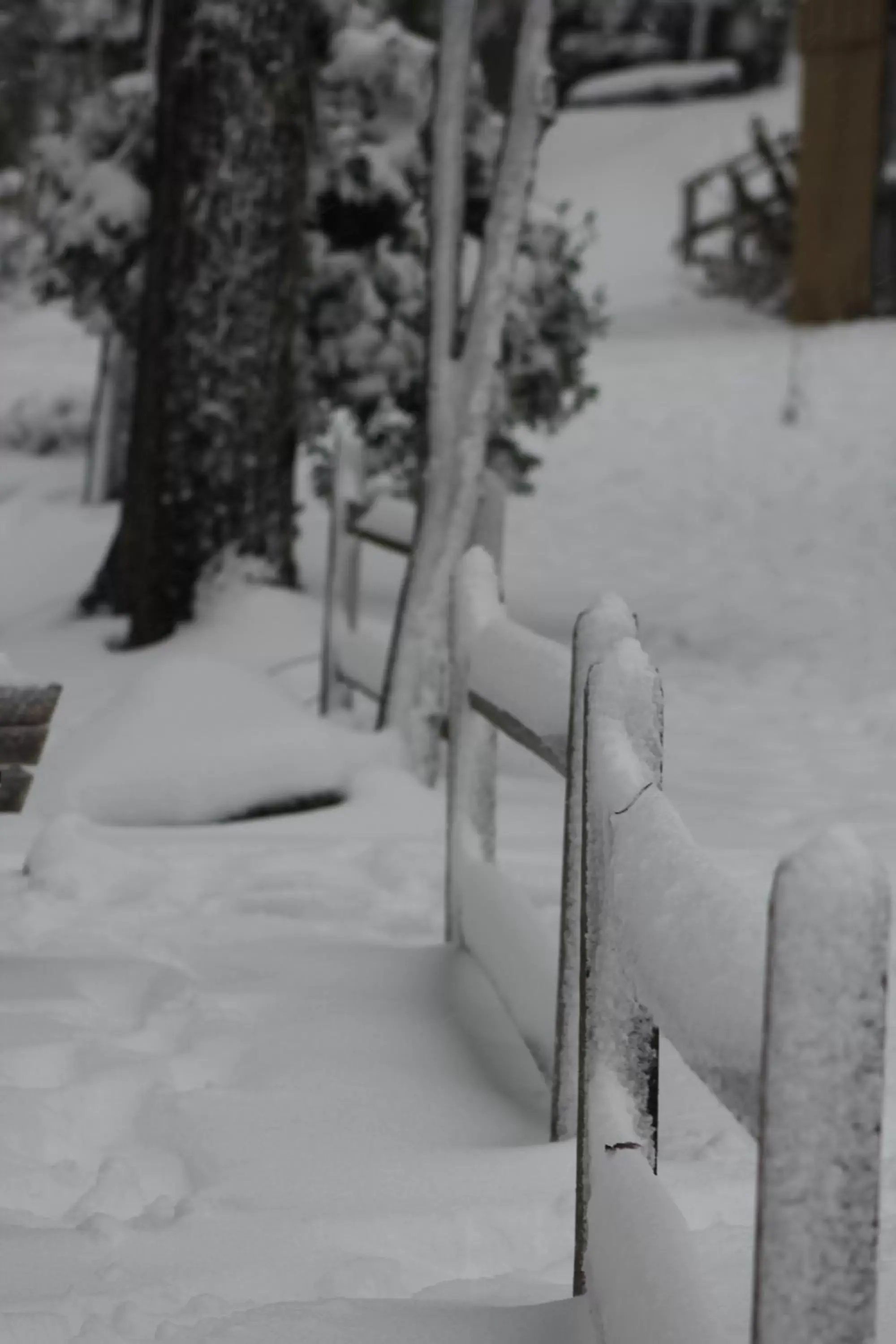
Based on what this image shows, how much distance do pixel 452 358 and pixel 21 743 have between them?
3.71 meters

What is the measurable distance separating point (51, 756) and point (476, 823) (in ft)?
8.55

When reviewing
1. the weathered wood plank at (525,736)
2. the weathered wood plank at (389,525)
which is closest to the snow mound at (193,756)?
the weathered wood plank at (389,525)

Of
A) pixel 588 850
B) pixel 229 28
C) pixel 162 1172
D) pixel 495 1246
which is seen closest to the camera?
pixel 588 850

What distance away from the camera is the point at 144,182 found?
1019 centimetres

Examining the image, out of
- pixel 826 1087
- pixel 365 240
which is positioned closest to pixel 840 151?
pixel 365 240

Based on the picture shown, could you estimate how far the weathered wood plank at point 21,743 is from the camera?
355 cm

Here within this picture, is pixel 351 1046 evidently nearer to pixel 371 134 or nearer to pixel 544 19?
pixel 544 19

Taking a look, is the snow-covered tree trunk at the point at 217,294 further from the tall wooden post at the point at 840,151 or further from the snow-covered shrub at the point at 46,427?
the tall wooden post at the point at 840,151

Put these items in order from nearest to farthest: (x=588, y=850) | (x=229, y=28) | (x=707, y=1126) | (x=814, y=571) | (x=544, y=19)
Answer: (x=588, y=850), (x=707, y=1126), (x=544, y=19), (x=229, y=28), (x=814, y=571)

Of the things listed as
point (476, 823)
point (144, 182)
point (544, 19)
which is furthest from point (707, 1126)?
point (144, 182)

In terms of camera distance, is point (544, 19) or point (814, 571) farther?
point (814, 571)

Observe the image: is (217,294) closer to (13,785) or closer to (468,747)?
(468,747)

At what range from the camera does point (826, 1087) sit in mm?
1408

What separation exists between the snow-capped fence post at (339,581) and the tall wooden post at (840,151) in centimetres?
1191
